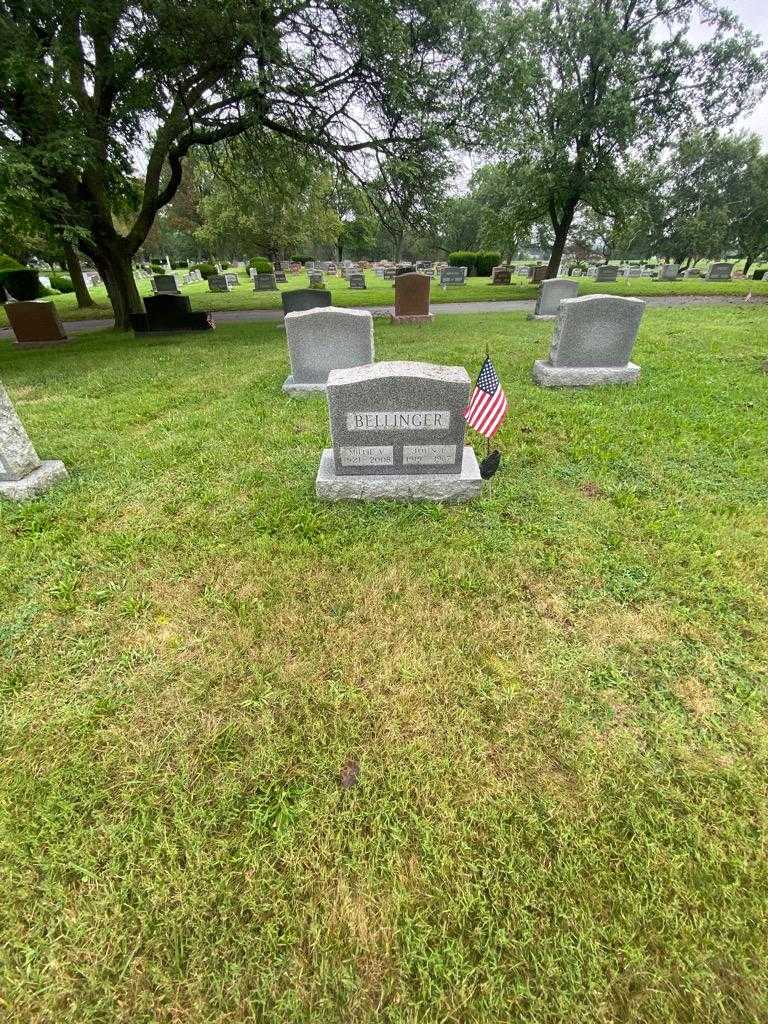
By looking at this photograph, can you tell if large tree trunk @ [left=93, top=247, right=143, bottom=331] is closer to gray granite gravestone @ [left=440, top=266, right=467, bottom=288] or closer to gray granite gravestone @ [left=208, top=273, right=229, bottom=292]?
gray granite gravestone @ [left=208, top=273, right=229, bottom=292]

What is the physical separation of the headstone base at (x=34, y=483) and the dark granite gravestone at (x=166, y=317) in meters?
9.28

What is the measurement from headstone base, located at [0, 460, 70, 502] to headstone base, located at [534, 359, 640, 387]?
6.43 meters

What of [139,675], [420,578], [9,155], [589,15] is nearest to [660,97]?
[589,15]

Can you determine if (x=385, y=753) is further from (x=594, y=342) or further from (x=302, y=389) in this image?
(x=594, y=342)

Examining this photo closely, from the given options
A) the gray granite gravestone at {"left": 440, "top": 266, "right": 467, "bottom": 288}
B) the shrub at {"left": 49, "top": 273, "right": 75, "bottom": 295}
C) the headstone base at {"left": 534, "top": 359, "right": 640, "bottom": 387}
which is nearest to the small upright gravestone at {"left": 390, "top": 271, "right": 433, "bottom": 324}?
the headstone base at {"left": 534, "top": 359, "right": 640, "bottom": 387}

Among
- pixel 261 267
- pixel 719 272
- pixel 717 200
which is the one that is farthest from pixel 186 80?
pixel 717 200

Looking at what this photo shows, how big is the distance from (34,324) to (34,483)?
34.6 feet

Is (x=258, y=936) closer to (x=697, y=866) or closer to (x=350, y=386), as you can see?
(x=697, y=866)

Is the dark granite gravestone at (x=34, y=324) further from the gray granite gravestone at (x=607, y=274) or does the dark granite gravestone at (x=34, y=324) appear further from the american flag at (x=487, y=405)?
the gray granite gravestone at (x=607, y=274)

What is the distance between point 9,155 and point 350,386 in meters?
8.54

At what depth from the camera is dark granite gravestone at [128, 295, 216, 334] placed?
1136 centimetres

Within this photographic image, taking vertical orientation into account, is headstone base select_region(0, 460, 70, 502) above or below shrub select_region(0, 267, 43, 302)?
below

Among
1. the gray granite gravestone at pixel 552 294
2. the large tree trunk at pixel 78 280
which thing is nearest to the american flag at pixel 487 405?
the gray granite gravestone at pixel 552 294

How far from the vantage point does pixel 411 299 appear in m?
12.1
